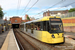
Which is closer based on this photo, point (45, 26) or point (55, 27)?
point (55, 27)

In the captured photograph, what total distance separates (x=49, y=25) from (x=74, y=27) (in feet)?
60.1

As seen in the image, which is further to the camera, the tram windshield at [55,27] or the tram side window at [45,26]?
the tram side window at [45,26]

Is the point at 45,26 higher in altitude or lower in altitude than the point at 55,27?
higher

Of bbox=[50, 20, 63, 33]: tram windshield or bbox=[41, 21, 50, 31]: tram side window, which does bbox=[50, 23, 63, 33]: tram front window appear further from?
bbox=[41, 21, 50, 31]: tram side window

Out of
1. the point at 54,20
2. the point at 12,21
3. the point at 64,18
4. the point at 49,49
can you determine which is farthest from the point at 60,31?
the point at 12,21

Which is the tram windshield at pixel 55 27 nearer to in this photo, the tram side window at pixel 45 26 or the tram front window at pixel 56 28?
the tram front window at pixel 56 28

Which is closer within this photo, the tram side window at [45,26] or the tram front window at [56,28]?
the tram front window at [56,28]

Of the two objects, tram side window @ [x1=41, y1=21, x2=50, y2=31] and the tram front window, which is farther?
tram side window @ [x1=41, y1=21, x2=50, y2=31]

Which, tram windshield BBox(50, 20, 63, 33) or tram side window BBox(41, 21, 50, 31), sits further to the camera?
tram side window BBox(41, 21, 50, 31)

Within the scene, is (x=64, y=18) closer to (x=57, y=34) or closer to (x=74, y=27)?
(x=74, y=27)

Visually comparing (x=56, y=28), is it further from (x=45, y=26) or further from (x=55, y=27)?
(x=45, y=26)

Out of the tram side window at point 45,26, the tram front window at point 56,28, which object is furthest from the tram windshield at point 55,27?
the tram side window at point 45,26

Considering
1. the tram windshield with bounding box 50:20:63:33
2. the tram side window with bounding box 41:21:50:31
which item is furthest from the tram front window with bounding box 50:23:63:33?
the tram side window with bounding box 41:21:50:31

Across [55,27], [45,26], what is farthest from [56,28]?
[45,26]
